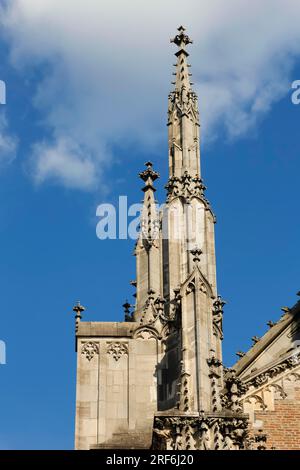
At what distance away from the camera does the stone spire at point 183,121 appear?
32781mm

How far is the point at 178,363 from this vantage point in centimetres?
2862

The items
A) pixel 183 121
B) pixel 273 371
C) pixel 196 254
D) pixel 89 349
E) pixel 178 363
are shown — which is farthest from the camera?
pixel 183 121

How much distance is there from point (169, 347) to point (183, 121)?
278 inches

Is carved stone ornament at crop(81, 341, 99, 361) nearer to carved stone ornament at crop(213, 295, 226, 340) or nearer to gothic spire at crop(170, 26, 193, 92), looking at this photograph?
carved stone ornament at crop(213, 295, 226, 340)

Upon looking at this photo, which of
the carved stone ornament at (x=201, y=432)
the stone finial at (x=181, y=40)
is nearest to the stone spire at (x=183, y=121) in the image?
the stone finial at (x=181, y=40)

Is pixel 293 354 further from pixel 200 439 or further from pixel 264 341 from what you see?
pixel 200 439

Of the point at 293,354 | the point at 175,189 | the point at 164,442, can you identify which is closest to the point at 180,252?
the point at 175,189

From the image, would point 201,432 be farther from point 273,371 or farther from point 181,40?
point 181,40

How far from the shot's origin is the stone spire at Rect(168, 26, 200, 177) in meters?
32.8

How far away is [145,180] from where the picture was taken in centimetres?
3281

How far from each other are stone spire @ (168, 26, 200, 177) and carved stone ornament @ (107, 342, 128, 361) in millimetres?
5042

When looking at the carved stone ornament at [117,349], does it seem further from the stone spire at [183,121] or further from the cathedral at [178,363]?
the stone spire at [183,121]

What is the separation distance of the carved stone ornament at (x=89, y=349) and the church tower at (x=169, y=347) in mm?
24

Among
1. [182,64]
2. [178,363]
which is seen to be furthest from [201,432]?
[182,64]
